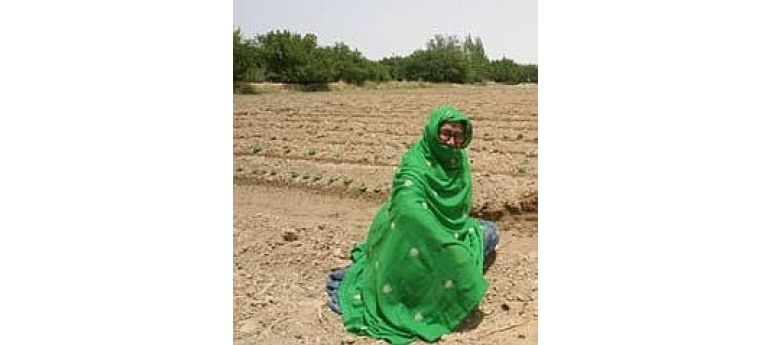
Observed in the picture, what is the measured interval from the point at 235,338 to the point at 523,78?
160 cm

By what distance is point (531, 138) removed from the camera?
347 centimetres

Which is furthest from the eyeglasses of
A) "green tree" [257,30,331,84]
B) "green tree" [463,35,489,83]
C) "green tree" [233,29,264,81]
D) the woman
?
"green tree" [233,29,264,81]

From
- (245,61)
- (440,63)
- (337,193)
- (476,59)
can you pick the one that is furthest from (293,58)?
(337,193)

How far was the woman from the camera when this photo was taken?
2.99 meters

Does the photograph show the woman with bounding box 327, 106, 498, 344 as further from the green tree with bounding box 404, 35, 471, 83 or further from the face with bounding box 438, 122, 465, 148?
the green tree with bounding box 404, 35, 471, 83

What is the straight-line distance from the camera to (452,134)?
3.05 m

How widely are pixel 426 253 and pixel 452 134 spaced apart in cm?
47

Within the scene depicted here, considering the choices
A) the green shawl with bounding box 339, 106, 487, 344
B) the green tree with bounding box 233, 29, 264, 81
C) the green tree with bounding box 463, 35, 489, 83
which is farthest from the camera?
the green tree with bounding box 233, 29, 264, 81

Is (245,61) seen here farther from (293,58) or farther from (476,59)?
(476,59)

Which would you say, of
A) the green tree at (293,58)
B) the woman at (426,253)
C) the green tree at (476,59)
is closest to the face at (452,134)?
the woman at (426,253)

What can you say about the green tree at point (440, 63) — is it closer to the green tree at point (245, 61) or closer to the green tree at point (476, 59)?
the green tree at point (476, 59)

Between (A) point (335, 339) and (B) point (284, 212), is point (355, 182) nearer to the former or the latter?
(B) point (284, 212)

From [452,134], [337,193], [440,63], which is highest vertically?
[440,63]

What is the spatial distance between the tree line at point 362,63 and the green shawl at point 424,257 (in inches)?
13.4
